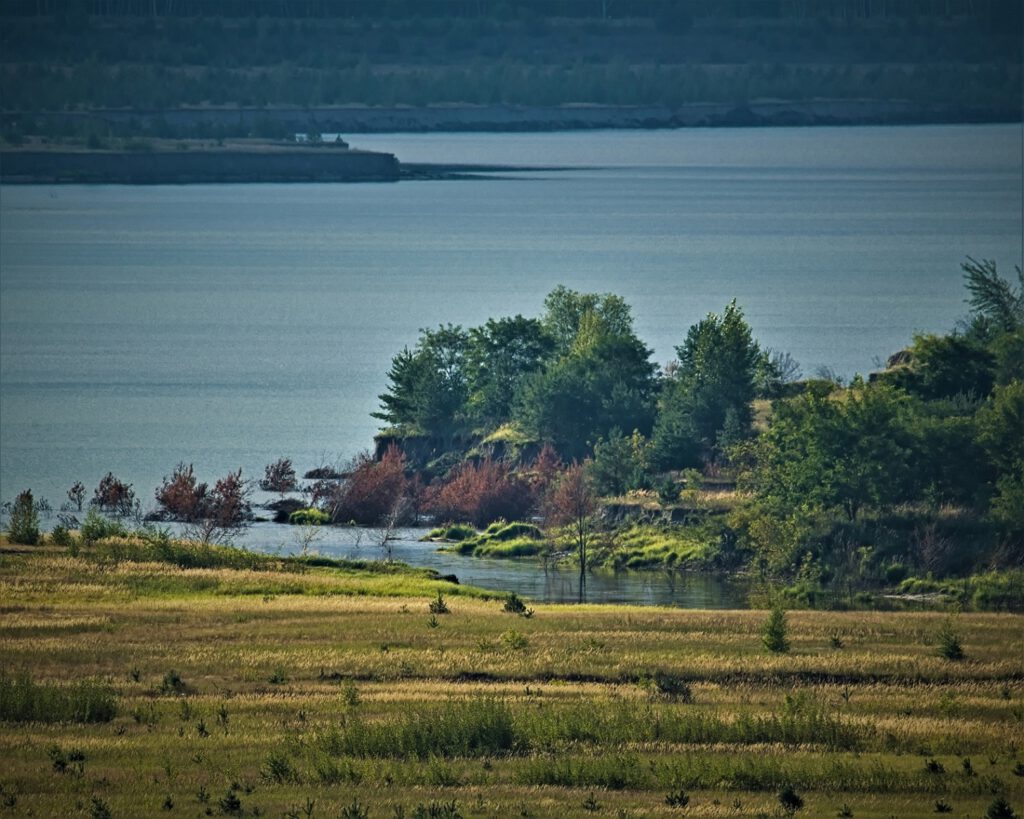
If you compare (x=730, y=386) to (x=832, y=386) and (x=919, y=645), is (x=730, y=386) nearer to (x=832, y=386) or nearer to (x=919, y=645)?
(x=832, y=386)

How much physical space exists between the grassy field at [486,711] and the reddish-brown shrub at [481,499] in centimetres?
3775

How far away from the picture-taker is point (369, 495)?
89.1 meters

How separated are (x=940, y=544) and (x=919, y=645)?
32124mm

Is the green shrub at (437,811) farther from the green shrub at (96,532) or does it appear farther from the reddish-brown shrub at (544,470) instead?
the reddish-brown shrub at (544,470)

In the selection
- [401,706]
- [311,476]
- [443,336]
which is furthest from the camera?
[443,336]

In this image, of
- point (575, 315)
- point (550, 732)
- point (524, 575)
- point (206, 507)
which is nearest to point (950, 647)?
point (550, 732)

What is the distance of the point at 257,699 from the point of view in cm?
3741

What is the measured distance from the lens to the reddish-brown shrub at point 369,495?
291 ft

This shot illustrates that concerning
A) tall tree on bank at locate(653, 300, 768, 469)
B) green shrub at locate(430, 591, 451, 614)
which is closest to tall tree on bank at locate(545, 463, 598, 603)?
tall tree on bank at locate(653, 300, 768, 469)

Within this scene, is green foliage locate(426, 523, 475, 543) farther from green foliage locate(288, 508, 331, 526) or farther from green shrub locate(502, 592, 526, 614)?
green shrub locate(502, 592, 526, 614)

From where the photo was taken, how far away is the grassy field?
30.7m

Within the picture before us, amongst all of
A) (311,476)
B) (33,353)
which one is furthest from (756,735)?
(33,353)

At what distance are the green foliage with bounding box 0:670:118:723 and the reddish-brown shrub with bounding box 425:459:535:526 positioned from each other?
5150cm

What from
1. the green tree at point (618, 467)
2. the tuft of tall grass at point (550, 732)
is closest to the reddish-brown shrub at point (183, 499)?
the green tree at point (618, 467)
